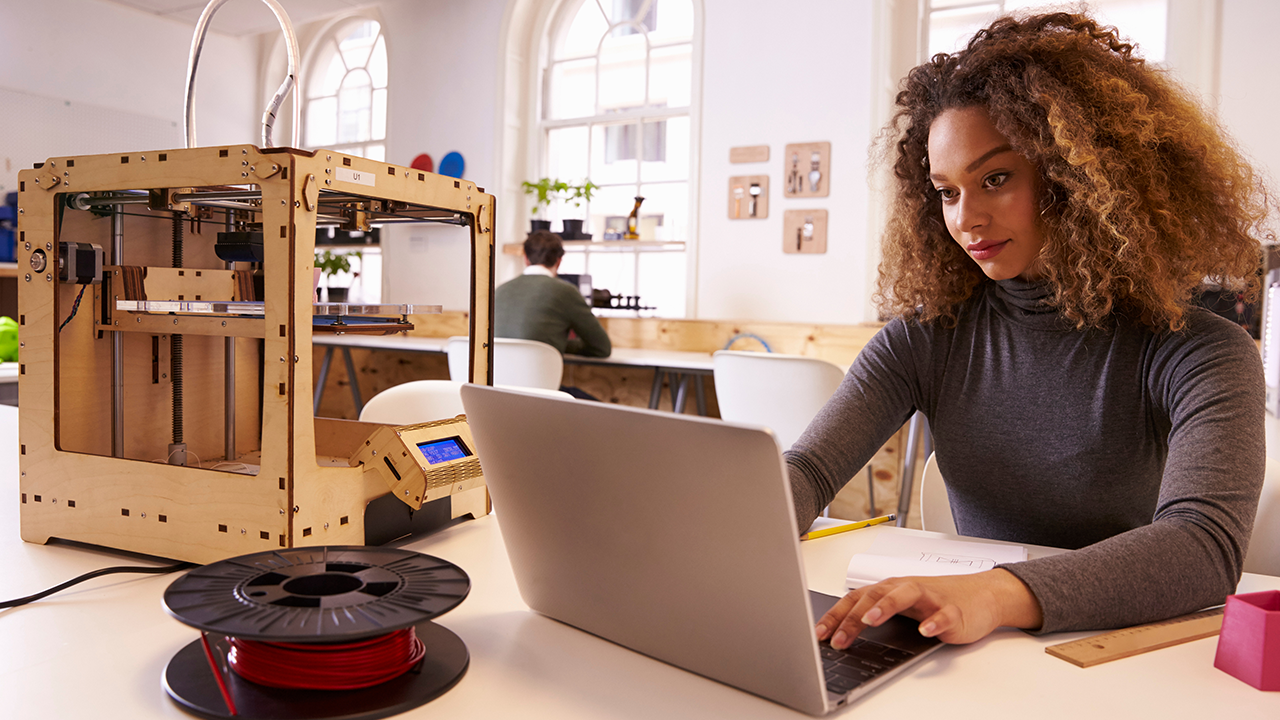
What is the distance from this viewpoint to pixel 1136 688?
2.23ft

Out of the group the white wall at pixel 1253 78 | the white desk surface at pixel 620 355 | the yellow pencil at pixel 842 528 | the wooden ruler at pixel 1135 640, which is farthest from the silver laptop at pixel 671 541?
the white wall at pixel 1253 78

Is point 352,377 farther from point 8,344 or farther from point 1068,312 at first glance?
point 1068,312

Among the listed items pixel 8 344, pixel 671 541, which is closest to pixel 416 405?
pixel 671 541

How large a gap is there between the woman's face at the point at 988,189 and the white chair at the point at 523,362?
2334mm

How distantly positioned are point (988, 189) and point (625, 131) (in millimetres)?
4090

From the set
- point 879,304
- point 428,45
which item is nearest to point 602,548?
point 879,304

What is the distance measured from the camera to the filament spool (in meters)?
0.59

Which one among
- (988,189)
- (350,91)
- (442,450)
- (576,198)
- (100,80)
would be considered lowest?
(442,450)

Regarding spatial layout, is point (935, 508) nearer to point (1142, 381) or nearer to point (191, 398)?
point (1142, 381)

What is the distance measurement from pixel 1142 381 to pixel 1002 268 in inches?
8.8

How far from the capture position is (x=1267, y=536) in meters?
1.14

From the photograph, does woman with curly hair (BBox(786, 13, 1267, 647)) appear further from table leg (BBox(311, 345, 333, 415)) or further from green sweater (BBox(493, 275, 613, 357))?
table leg (BBox(311, 345, 333, 415))

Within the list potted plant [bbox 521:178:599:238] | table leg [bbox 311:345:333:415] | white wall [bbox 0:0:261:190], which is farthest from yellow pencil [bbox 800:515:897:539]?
white wall [bbox 0:0:261:190]

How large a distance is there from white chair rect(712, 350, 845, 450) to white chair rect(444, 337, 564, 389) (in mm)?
724
